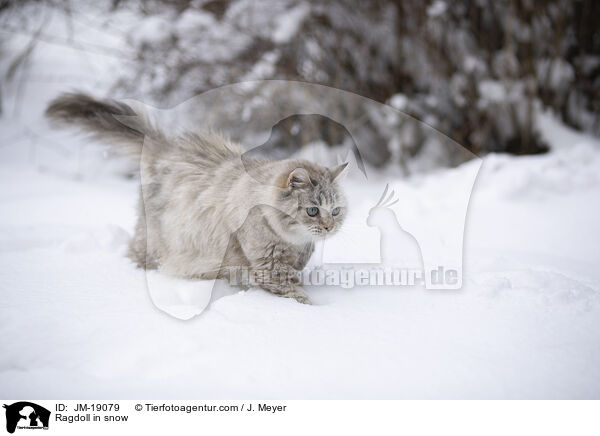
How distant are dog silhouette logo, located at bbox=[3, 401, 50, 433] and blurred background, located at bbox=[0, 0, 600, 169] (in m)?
3.54

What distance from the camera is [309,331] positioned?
5.35ft

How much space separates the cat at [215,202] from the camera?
6.46 ft

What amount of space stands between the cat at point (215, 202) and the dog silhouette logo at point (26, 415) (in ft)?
3.11

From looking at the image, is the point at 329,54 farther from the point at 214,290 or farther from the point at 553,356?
the point at 553,356

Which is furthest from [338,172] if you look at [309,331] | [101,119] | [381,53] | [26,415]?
[381,53]

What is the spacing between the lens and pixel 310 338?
5.17 ft

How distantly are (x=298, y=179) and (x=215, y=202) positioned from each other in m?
0.49

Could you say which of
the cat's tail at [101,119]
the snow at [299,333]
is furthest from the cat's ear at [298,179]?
the cat's tail at [101,119]

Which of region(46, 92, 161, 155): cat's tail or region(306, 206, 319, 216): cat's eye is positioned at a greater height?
region(46, 92, 161, 155): cat's tail

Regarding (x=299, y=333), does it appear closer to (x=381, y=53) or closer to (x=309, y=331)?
(x=309, y=331)

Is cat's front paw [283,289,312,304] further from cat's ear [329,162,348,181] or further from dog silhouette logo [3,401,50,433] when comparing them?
dog silhouette logo [3,401,50,433]

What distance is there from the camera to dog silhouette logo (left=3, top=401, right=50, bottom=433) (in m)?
1.29

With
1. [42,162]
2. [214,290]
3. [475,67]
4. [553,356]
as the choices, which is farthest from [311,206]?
[42,162]

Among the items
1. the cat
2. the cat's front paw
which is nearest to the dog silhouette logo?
the cat
